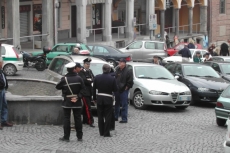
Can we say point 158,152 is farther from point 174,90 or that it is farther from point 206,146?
point 174,90

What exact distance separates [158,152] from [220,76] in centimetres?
1072

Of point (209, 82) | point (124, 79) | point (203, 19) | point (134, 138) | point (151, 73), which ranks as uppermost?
point (203, 19)

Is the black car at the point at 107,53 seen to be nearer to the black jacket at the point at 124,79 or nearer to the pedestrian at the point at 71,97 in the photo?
the black jacket at the point at 124,79

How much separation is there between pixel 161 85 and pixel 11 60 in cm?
1000

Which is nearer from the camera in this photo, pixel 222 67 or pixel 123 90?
pixel 123 90

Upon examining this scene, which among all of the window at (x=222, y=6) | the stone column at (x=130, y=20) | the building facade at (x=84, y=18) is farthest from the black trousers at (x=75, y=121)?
the window at (x=222, y=6)

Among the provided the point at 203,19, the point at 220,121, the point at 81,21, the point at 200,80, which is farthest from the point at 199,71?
the point at 203,19

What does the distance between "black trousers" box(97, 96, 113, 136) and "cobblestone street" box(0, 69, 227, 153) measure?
212 mm

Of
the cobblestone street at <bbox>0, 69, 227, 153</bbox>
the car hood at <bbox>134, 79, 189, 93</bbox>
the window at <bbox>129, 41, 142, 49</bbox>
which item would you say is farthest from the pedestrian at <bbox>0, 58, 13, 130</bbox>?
the window at <bbox>129, 41, 142, 49</bbox>

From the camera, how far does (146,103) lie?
20.2 metres

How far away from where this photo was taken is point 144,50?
36.8 metres

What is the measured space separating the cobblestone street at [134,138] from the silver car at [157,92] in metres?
1.32

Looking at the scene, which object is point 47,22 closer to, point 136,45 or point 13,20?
point 13,20

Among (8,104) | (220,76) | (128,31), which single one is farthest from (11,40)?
(8,104)
